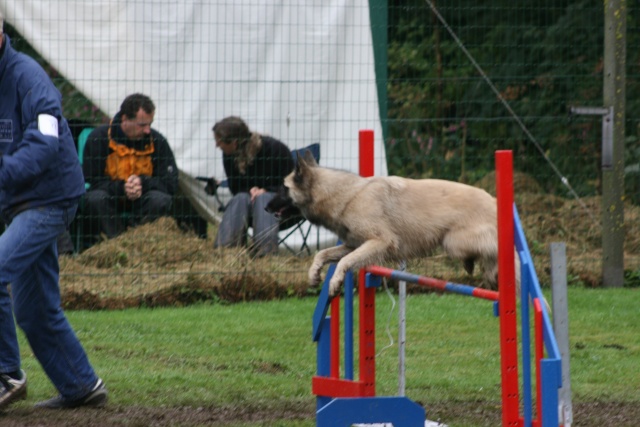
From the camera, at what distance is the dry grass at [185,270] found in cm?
862

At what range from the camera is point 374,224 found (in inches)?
215

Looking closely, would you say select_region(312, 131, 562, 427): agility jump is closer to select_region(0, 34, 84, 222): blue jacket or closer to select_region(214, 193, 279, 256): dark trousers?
select_region(0, 34, 84, 222): blue jacket

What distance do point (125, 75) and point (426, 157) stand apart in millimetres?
2954

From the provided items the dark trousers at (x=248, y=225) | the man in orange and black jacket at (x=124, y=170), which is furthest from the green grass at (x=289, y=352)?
the man in orange and black jacket at (x=124, y=170)

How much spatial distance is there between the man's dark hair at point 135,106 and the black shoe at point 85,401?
387 cm

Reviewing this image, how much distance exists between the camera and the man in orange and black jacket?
9.09 metres

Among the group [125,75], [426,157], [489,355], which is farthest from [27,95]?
[426,157]

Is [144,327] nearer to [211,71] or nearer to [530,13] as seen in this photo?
[211,71]

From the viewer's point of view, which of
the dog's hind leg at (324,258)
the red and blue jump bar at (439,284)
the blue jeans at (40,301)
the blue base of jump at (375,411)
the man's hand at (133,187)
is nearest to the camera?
the red and blue jump bar at (439,284)

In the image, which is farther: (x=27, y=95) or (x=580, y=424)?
(x=580, y=424)

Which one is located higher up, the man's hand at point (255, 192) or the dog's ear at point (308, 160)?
the dog's ear at point (308, 160)

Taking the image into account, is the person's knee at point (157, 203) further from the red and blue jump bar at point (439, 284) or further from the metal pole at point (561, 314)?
the metal pole at point (561, 314)

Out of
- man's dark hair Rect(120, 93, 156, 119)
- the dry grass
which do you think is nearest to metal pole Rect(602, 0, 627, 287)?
the dry grass

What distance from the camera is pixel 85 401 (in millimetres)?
5582
